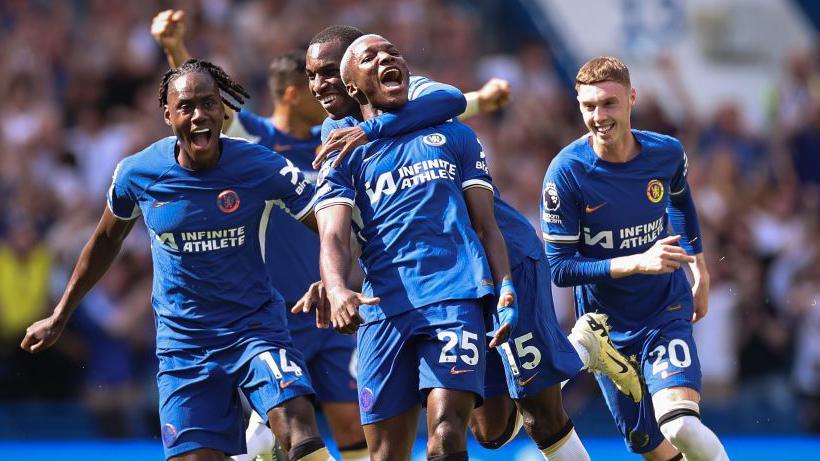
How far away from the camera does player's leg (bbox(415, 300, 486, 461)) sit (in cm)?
621

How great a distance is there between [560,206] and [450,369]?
155 centimetres

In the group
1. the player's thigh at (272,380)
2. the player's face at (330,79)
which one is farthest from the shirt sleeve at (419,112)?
the player's thigh at (272,380)

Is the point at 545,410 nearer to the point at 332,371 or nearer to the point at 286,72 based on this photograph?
the point at 332,371

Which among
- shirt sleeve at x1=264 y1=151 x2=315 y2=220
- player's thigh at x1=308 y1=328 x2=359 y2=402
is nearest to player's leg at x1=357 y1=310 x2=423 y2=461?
shirt sleeve at x1=264 y1=151 x2=315 y2=220

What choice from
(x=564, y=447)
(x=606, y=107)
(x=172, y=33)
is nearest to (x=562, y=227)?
(x=606, y=107)

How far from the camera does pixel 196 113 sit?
→ 6.80 m

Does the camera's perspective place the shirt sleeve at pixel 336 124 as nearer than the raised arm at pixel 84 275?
Yes

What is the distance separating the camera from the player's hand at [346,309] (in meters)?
5.95

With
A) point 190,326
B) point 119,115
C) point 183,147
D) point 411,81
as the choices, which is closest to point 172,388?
point 190,326

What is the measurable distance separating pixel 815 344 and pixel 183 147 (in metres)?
8.55

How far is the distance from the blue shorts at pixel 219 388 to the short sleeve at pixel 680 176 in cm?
235

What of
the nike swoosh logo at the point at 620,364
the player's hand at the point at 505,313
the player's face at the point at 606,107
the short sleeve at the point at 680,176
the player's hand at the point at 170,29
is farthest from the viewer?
the player's hand at the point at 170,29

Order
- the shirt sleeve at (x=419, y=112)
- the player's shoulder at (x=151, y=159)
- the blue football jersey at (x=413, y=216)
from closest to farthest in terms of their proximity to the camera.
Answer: the blue football jersey at (x=413, y=216), the shirt sleeve at (x=419, y=112), the player's shoulder at (x=151, y=159)

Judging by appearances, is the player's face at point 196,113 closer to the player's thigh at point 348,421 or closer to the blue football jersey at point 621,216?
the blue football jersey at point 621,216
